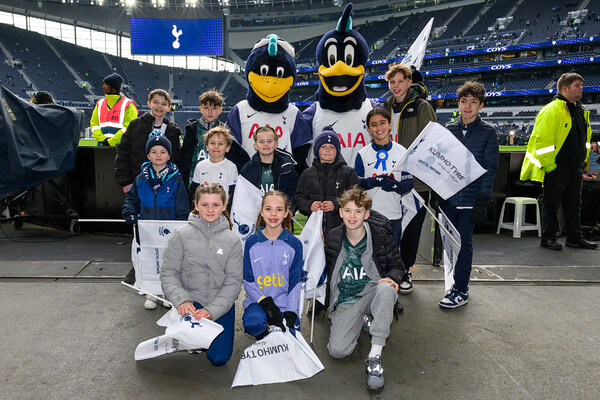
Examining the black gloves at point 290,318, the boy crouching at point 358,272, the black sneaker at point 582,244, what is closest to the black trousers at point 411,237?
the boy crouching at point 358,272

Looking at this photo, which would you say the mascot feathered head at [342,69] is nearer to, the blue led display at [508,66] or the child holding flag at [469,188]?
the child holding flag at [469,188]

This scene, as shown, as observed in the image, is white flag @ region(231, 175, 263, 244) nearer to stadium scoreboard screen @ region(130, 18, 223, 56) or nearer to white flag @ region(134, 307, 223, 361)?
white flag @ region(134, 307, 223, 361)

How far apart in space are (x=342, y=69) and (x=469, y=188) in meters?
1.57

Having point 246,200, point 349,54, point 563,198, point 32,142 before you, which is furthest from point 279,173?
point 563,198

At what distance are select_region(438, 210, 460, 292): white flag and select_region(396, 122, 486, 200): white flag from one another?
273 mm

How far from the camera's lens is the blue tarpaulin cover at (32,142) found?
479cm

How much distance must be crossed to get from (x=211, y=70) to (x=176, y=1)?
7.50 meters

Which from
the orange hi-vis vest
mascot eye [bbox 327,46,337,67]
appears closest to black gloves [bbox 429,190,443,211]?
mascot eye [bbox 327,46,337,67]

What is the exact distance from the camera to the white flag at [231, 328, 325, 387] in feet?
7.38

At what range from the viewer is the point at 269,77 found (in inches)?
150

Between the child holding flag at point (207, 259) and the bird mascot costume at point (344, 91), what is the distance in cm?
161

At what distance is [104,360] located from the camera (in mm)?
2465

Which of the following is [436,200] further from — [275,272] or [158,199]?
[158,199]

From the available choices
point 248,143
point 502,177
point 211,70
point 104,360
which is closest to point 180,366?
point 104,360
